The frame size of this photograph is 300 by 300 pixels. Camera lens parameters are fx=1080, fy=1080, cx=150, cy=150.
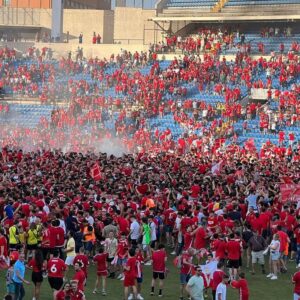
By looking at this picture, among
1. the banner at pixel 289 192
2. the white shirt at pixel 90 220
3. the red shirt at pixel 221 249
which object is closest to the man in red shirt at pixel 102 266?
the white shirt at pixel 90 220

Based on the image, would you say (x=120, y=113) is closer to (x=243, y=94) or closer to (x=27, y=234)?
(x=243, y=94)

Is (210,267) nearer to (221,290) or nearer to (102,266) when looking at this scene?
(221,290)

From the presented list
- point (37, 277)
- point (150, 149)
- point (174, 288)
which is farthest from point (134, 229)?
point (150, 149)

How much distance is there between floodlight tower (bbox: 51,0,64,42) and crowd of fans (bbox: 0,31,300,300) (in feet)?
14.9

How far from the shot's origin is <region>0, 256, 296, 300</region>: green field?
20047 mm

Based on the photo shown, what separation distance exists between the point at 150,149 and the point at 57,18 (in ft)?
64.1

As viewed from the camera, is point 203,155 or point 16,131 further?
point 16,131

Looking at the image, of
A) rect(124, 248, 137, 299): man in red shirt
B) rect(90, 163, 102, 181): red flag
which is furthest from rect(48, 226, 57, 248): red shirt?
rect(90, 163, 102, 181): red flag

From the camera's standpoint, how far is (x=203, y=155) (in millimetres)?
38719

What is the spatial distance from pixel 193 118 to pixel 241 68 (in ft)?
14.6

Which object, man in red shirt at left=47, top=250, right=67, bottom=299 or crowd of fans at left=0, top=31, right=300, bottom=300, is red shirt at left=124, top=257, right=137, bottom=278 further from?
man in red shirt at left=47, top=250, right=67, bottom=299

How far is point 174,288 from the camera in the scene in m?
21.1

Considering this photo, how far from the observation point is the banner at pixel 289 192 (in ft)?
86.4

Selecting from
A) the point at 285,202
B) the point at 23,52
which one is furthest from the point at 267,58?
the point at 285,202
